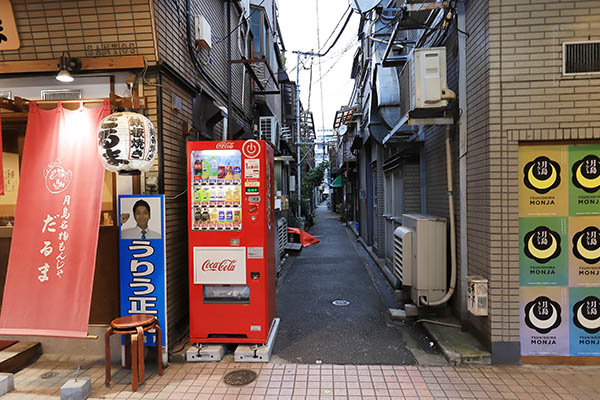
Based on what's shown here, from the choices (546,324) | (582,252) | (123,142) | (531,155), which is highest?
(123,142)

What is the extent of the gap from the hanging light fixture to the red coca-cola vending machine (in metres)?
2.04

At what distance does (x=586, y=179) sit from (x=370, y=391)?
13.9 ft

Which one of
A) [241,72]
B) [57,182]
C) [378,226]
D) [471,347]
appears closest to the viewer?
[57,182]

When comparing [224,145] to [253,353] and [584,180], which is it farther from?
[584,180]

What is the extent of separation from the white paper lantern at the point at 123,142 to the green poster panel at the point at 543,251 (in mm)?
5397

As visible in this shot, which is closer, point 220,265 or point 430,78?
point 220,265

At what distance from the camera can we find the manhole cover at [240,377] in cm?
432

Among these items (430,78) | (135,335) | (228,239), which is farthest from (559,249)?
(135,335)

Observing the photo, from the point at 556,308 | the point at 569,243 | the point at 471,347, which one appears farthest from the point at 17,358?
the point at 569,243

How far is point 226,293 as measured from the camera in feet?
16.6

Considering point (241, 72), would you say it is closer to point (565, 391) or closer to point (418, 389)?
point (418, 389)

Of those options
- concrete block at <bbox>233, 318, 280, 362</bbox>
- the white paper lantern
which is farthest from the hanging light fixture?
concrete block at <bbox>233, 318, 280, 362</bbox>

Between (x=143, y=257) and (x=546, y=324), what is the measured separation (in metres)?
5.95

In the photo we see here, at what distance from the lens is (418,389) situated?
159 inches
